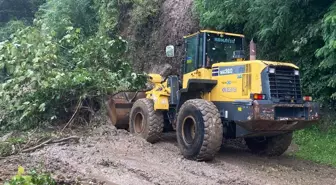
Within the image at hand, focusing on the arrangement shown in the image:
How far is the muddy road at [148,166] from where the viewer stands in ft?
24.0

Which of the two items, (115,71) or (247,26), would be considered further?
(247,26)

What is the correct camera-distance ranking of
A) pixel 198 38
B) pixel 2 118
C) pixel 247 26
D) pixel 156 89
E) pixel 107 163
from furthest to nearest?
pixel 247 26, pixel 2 118, pixel 156 89, pixel 198 38, pixel 107 163

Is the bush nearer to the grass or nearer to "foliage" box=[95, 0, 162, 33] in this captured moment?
the grass

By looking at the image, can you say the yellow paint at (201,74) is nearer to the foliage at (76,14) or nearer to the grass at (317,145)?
the grass at (317,145)

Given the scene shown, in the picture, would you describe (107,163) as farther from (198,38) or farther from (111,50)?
(111,50)

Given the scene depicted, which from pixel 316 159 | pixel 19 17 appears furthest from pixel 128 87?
pixel 19 17

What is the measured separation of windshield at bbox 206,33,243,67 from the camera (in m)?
9.72

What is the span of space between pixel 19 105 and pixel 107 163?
15.6 feet

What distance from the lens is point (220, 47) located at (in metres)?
9.88

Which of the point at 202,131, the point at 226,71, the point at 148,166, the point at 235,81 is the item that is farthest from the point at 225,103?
the point at 148,166

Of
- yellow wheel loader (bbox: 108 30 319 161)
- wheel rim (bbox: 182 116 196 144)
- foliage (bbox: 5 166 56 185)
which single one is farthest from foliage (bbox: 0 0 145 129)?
foliage (bbox: 5 166 56 185)

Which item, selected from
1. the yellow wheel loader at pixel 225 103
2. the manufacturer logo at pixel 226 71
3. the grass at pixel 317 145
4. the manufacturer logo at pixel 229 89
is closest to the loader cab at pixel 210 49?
the yellow wheel loader at pixel 225 103

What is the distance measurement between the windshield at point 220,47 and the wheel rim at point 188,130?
136cm

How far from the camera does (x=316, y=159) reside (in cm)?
984
